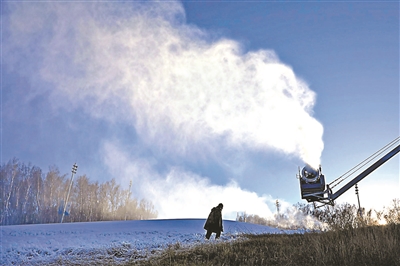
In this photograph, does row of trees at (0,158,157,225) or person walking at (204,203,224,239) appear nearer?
person walking at (204,203,224,239)

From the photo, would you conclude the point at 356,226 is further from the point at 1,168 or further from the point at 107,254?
the point at 1,168

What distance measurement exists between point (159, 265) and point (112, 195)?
242 feet

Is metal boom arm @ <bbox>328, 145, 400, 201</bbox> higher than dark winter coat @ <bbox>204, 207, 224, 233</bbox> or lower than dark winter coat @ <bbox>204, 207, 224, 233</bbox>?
higher

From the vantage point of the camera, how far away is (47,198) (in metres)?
59.5

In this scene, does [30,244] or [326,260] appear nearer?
[326,260]

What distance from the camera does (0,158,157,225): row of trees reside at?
174 feet

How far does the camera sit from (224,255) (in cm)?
892

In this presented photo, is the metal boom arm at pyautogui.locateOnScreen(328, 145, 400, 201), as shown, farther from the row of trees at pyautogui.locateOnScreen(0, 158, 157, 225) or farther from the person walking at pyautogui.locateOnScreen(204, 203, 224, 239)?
the row of trees at pyautogui.locateOnScreen(0, 158, 157, 225)

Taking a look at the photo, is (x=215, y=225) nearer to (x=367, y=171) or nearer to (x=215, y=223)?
(x=215, y=223)

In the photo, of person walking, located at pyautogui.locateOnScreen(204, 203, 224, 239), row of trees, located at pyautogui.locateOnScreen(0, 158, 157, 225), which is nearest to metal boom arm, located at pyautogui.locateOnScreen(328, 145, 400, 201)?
person walking, located at pyautogui.locateOnScreen(204, 203, 224, 239)

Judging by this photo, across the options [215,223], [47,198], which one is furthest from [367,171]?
[47,198]

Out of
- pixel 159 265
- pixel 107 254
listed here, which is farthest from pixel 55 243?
pixel 159 265

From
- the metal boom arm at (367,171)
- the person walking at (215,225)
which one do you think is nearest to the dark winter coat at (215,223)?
the person walking at (215,225)

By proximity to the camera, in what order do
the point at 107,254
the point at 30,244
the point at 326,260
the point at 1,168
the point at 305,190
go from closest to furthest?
the point at 326,260, the point at 107,254, the point at 30,244, the point at 305,190, the point at 1,168
